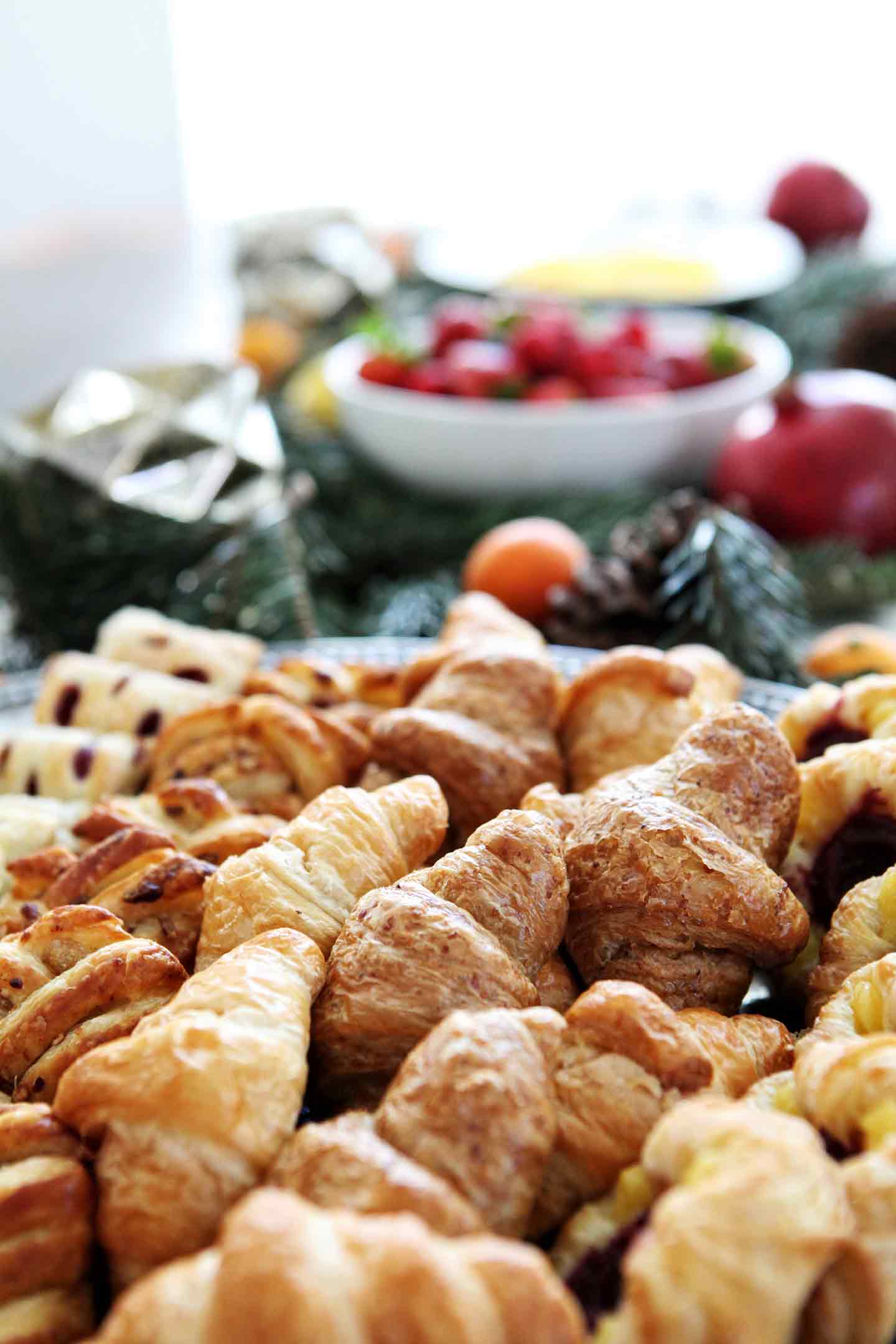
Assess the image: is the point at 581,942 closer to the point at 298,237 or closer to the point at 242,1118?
the point at 242,1118

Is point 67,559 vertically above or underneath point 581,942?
underneath

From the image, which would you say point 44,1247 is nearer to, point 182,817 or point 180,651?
point 182,817

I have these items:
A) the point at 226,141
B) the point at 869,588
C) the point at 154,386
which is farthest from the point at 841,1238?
the point at 226,141

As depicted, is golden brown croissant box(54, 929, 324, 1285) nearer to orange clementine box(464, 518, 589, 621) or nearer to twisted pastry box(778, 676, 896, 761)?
twisted pastry box(778, 676, 896, 761)

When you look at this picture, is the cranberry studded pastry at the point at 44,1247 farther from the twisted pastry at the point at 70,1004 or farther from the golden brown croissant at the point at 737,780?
the golden brown croissant at the point at 737,780

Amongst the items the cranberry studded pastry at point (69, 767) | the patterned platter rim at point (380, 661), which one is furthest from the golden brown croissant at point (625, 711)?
the cranberry studded pastry at point (69, 767)

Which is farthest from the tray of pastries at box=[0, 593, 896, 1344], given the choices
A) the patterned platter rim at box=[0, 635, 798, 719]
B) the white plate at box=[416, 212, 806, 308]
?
the white plate at box=[416, 212, 806, 308]
